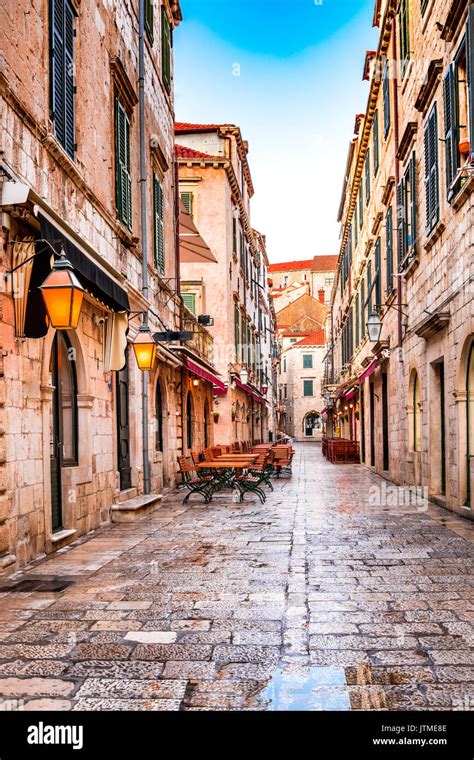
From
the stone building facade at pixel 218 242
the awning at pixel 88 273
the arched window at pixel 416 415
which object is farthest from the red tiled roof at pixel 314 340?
the awning at pixel 88 273

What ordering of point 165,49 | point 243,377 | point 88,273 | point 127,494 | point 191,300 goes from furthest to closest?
point 243,377
point 191,300
point 165,49
point 127,494
point 88,273

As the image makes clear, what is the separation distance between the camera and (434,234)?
11461mm

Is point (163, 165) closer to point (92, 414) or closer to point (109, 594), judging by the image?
point (92, 414)

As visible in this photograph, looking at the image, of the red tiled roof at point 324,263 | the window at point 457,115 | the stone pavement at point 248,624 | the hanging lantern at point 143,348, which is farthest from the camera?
the red tiled roof at point 324,263

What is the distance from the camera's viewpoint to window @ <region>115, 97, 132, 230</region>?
38.5ft

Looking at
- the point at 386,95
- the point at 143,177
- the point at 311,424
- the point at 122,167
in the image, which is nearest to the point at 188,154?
the point at 386,95

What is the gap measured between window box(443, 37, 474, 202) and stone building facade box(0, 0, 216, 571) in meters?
5.02

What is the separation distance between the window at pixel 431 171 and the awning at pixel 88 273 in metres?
5.23

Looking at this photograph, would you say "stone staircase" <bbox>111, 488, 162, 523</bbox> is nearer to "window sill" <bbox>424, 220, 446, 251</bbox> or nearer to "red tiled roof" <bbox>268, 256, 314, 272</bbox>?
"window sill" <bbox>424, 220, 446, 251</bbox>

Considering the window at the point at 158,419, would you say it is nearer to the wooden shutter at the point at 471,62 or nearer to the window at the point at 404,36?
the window at the point at 404,36

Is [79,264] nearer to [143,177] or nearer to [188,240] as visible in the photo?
[143,177]

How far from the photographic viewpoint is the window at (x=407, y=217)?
13.6 metres

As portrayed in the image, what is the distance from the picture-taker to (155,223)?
15258mm

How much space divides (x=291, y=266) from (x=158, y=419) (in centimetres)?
8522
